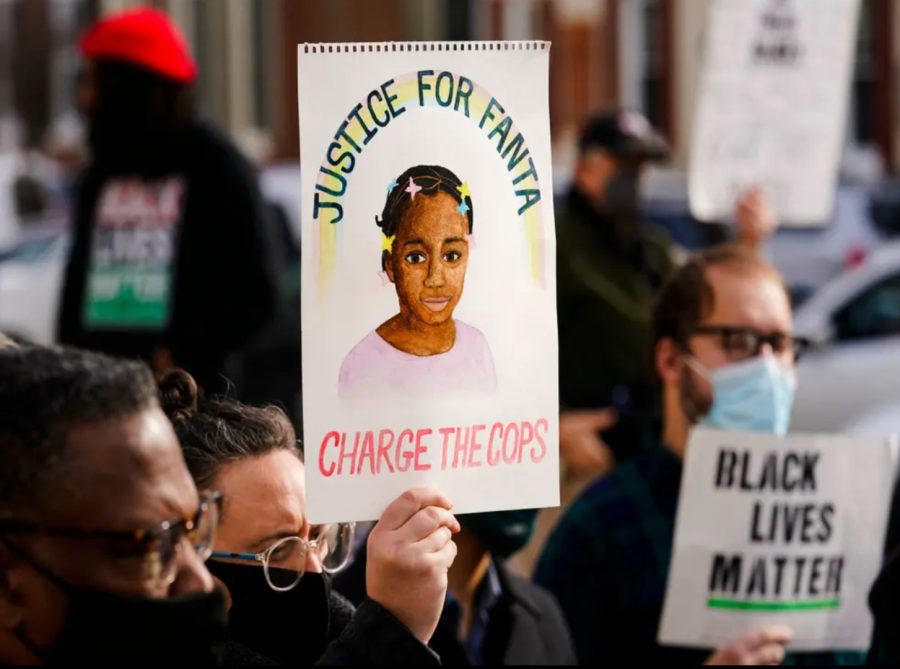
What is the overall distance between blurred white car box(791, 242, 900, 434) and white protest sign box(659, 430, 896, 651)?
6.00 metres

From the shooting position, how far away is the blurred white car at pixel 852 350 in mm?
10000

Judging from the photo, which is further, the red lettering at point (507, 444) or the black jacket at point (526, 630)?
the black jacket at point (526, 630)

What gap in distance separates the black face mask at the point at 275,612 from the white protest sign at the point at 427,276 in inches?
11.5

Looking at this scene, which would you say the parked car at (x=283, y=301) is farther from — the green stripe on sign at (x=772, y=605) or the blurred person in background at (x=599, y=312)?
the green stripe on sign at (x=772, y=605)

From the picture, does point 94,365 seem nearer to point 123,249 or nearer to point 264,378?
point 123,249

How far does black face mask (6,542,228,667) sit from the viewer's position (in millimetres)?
2064

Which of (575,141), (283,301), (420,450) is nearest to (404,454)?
(420,450)

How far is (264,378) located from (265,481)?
8.05 meters

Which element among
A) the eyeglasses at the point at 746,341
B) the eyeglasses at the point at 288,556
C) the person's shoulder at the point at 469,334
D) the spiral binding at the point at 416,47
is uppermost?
the spiral binding at the point at 416,47

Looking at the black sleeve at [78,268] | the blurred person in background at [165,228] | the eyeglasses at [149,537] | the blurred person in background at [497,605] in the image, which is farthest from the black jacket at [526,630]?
the black sleeve at [78,268]

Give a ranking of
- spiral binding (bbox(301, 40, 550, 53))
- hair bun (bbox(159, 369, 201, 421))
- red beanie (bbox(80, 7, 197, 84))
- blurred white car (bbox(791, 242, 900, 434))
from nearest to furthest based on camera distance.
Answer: spiral binding (bbox(301, 40, 550, 53)), hair bun (bbox(159, 369, 201, 421)), red beanie (bbox(80, 7, 197, 84)), blurred white car (bbox(791, 242, 900, 434))

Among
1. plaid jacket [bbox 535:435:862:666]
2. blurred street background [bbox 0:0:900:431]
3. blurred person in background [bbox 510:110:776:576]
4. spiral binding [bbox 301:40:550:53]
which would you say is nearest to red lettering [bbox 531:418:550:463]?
spiral binding [bbox 301:40:550:53]

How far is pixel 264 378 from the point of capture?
1082cm

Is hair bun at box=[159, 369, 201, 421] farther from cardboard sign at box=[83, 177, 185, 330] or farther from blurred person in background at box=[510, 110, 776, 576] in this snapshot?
blurred person in background at box=[510, 110, 776, 576]
